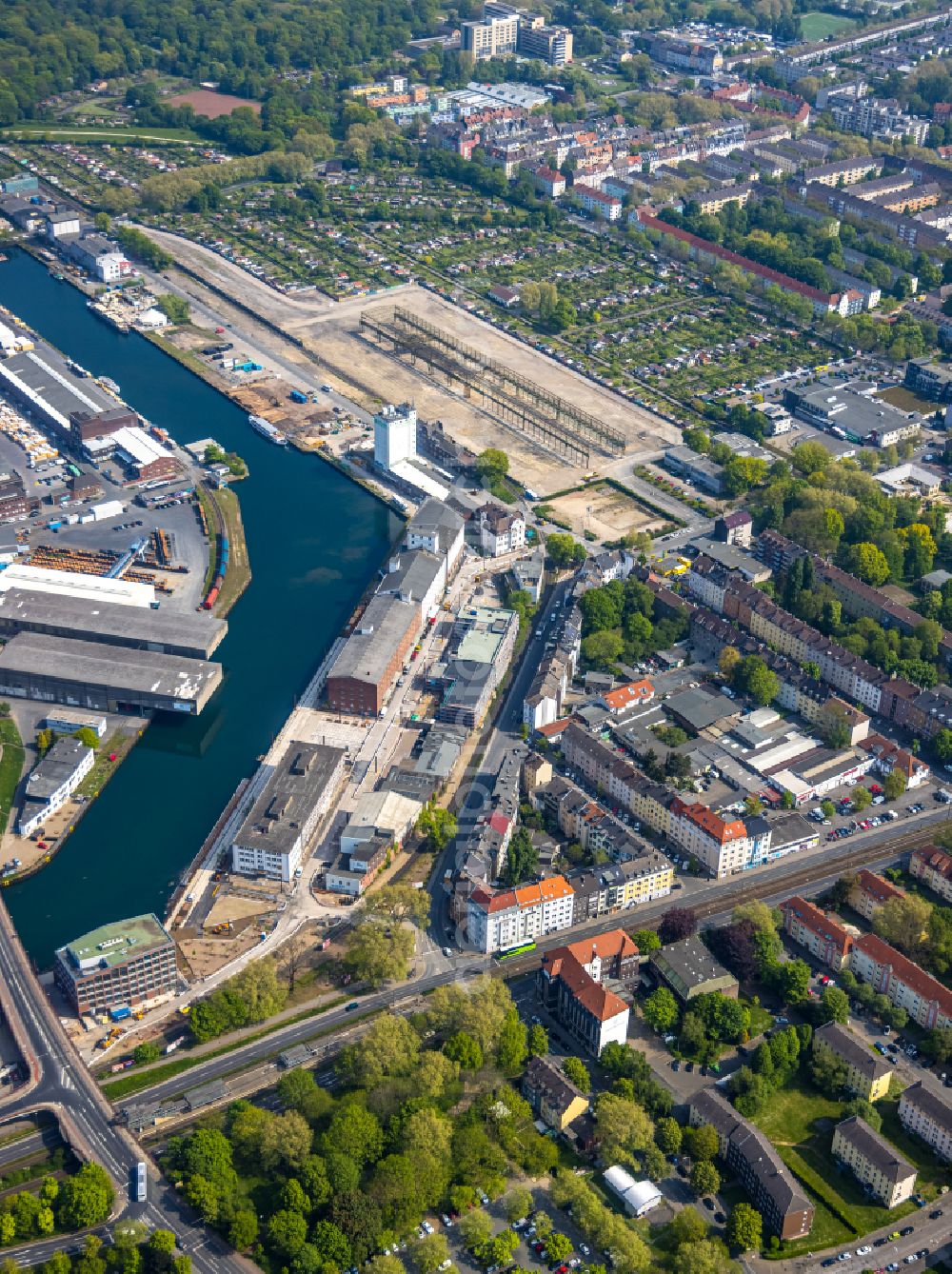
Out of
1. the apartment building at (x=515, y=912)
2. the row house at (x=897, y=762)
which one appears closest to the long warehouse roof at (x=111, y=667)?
the apartment building at (x=515, y=912)

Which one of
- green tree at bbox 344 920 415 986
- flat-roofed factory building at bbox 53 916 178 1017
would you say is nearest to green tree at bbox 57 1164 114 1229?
flat-roofed factory building at bbox 53 916 178 1017

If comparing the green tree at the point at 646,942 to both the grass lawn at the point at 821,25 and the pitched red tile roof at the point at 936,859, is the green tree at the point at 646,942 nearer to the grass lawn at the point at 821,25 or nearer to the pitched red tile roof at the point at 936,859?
the pitched red tile roof at the point at 936,859

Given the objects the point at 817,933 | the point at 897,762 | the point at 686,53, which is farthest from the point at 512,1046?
the point at 686,53

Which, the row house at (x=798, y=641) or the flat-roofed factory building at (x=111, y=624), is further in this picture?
the flat-roofed factory building at (x=111, y=624)

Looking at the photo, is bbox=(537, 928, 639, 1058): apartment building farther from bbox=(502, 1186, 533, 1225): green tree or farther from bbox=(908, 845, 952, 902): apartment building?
bbox=(908, 845, 952, 902): apartment building

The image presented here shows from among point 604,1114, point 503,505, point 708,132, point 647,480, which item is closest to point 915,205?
point 708,132

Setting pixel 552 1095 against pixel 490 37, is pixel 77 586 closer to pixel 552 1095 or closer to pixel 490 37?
pixel 552 1095
